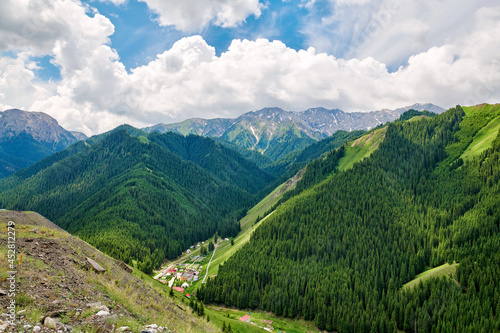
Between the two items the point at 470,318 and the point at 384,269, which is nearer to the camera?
the point at 470,318

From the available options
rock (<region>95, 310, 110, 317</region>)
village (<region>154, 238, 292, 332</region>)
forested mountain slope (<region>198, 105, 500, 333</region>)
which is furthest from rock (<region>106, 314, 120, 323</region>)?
village (<region>154, 238, 292, 332</region>)

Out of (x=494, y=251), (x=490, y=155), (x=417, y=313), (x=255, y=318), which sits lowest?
(x=255, y=318)

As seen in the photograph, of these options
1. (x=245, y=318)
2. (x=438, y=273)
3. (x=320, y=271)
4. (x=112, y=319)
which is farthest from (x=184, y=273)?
(x=112, y=319)

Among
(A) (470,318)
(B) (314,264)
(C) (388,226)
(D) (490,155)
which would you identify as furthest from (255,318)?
(D) (490,155)

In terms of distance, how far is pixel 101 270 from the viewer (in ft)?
135

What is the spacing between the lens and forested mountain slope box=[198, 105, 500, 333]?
4033 inches

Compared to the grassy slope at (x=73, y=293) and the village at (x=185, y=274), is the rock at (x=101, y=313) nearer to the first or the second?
the grassy slope at (x=73, y=293)

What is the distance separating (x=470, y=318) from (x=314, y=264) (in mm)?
69662

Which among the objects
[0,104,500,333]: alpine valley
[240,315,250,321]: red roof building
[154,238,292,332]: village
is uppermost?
[0,104,500,333]: alpine valley

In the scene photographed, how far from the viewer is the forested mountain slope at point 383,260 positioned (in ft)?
336

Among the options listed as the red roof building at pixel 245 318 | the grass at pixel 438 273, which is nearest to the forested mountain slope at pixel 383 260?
the grass at pixel 438 273

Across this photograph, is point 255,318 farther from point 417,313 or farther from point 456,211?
point 456,211

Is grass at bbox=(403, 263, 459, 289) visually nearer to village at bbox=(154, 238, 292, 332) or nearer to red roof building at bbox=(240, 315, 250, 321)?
red roof building at bbox=(240, 315, 250, 321)

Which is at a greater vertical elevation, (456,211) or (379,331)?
(456,211)
